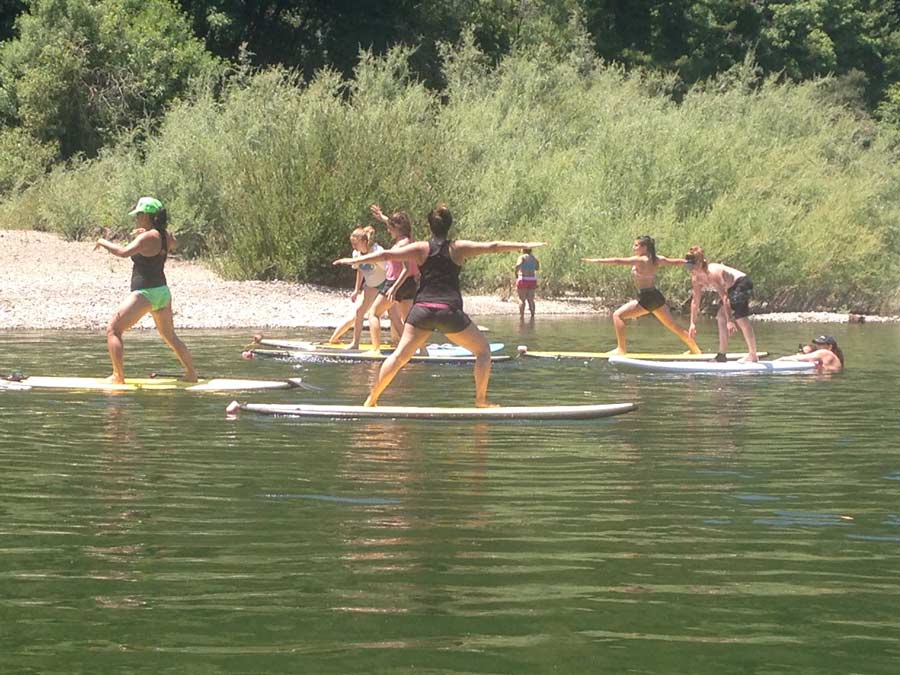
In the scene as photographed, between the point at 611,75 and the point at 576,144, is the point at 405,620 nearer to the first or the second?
the point at 576,144

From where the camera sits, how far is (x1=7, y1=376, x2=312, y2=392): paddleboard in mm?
15438

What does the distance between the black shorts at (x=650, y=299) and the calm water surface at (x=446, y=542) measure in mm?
5023

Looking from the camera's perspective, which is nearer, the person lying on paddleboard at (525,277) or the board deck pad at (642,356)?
the board deck pad at (642,356)

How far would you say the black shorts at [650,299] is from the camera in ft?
65.1

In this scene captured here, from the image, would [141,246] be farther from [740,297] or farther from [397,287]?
[740,297]

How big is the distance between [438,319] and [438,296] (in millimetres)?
180

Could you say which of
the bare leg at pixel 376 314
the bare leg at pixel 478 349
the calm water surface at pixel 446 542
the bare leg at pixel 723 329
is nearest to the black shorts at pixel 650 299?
the bare leg at pixel 723 329

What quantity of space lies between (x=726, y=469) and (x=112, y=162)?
96.4 ft

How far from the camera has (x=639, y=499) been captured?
381 inches

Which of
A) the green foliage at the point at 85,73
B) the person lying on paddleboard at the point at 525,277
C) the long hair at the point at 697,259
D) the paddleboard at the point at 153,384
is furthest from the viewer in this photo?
the green foliage at the point at 85,73

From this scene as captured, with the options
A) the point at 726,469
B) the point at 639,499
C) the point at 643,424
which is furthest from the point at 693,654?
the point at 643,424

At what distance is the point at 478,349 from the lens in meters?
13.4

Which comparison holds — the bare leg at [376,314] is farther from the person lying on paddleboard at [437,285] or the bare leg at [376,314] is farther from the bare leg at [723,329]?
the person lying on paddleboard at [437,285]

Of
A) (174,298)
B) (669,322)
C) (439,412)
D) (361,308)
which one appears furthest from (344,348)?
(174,298)
